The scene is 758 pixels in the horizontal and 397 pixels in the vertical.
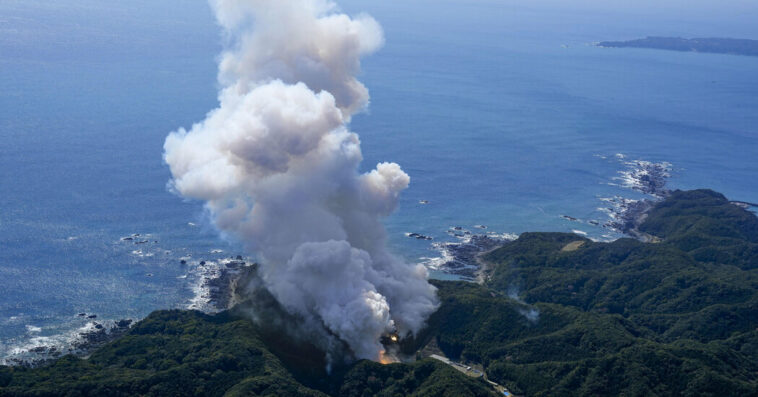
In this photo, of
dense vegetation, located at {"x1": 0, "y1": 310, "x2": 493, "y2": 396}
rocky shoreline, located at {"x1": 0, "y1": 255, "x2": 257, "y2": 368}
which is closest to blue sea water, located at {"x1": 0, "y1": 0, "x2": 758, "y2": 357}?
rocky shoreline, located at {"x1": 0, "y1": 255, "x2": 257, "y2": 368}

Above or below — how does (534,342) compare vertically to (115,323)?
above

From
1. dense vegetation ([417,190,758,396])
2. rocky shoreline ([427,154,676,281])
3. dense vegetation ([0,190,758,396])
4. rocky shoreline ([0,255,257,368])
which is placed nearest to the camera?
dense vegetation ([0,190,758,396])

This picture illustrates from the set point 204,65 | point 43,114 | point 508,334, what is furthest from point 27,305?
point 204,65

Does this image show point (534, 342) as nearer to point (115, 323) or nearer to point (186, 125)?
point (115, 323)

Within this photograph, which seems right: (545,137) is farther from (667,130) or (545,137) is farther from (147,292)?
(147,292)

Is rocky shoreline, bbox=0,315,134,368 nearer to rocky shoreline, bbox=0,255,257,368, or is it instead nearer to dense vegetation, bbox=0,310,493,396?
rocky shoreline, bbox=0,255,257,368

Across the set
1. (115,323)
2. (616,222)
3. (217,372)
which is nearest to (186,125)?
(115,323)
